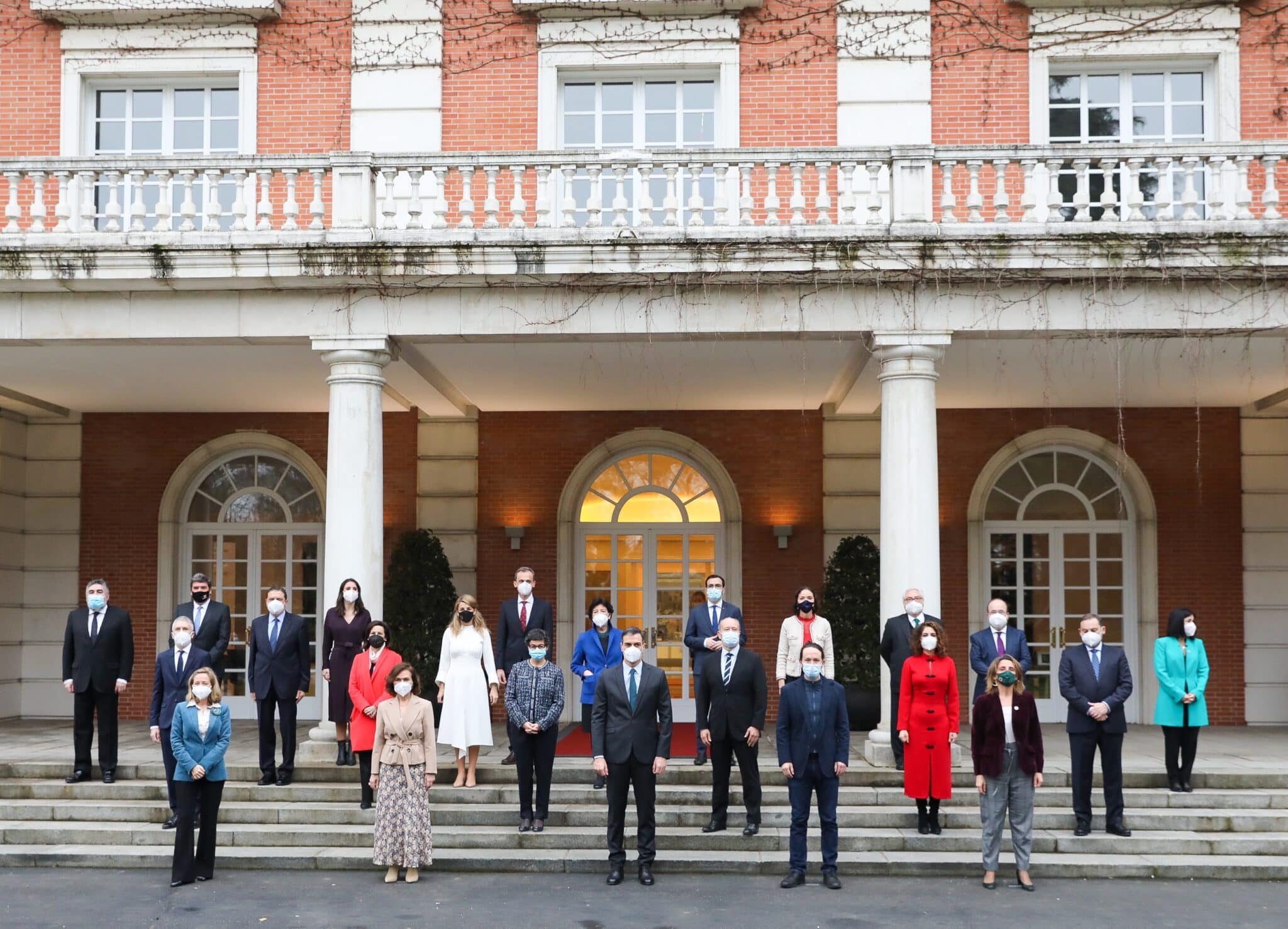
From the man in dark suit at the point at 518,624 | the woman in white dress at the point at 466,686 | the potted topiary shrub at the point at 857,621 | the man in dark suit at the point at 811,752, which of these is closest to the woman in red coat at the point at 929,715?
the man in dark suit at the point at 811,752

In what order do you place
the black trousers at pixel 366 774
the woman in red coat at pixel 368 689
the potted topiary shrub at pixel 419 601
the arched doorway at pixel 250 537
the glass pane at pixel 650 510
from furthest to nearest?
the arched doorway at pixel 250 537 < the glass pane at pixel 650 510 < the potted topiary shrub at pixel 419 601 < the black trousers at pixel 366 774 < the woman in red coat at pixel 368 689

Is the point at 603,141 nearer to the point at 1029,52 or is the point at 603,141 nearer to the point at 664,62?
the point at 664,62

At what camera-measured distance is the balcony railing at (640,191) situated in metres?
10.3

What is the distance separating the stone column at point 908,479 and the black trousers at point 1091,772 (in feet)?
5.47

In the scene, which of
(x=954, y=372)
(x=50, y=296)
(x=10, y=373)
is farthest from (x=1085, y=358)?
(x=10, y=373)

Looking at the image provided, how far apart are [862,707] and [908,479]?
11.4 feet

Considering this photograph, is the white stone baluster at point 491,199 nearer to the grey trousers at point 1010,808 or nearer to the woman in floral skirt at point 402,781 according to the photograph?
the woman in floral skirt at point 402,781

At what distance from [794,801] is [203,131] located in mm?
9931

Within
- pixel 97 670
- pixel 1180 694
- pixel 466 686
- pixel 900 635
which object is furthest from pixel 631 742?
pixel 97 670

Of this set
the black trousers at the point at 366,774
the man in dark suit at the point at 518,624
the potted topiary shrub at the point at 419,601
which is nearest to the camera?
the black trousers at the point at 366,774

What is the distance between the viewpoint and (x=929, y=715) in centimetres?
888

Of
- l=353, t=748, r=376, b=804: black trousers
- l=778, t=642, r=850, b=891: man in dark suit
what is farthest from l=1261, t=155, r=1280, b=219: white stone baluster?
l=353, t=748, r=376, b=804: black trousers

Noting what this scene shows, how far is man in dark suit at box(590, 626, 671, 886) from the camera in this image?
27.3 feet

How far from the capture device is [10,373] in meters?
12.9
